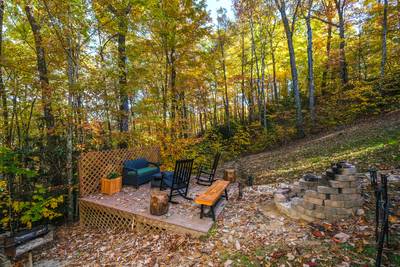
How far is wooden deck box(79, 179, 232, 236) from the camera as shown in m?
3.13

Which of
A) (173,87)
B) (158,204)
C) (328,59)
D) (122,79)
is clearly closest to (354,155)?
(158,204)

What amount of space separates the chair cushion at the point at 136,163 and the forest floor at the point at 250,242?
1.80m

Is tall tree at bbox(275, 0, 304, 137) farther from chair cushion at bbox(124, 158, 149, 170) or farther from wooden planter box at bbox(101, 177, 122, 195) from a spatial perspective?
wooden planter box at bbox(101, 177, 122, 195)

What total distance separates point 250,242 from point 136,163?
13.5ft

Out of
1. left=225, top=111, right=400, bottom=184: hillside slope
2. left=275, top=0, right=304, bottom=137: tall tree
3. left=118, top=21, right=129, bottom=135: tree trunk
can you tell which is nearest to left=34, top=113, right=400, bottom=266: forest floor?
left=225, top=111, right=400, bottom=184: hillside slope

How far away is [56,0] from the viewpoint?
394 centimetres

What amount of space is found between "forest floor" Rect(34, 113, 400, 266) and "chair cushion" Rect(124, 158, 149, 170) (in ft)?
5.92

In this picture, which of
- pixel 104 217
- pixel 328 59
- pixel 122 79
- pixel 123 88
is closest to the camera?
pixel 104 217

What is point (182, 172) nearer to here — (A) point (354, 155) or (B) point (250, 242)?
(B) point (250, 242)

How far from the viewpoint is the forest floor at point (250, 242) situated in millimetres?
2234

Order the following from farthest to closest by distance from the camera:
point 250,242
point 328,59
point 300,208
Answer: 1. point 328,59
2. point 300,208
3. point 250,242

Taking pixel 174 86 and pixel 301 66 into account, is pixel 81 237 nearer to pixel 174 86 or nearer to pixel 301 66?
pixel 174 86

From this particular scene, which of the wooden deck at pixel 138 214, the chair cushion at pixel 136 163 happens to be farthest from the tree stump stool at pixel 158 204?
the chair cushion at pixel 136 163

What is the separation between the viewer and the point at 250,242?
2.64m
